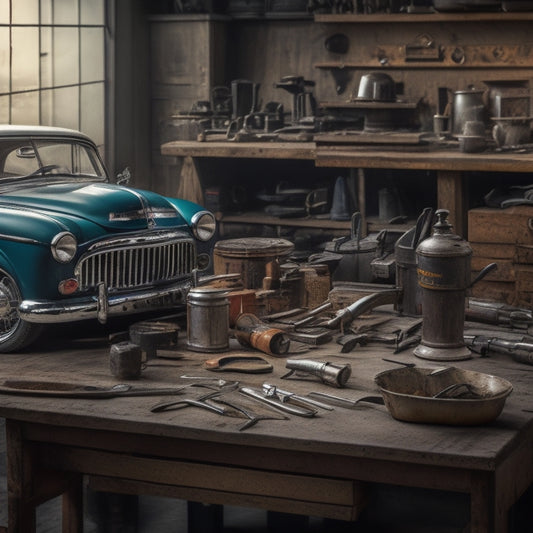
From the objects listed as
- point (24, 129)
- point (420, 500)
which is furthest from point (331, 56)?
point (420, 500)

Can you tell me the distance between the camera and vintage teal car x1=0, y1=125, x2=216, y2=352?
397cm

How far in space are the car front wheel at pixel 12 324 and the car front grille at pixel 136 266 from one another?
229 mm

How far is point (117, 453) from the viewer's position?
124 inches

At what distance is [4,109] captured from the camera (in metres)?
6.81

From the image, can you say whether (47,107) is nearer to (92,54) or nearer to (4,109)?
(4,109)

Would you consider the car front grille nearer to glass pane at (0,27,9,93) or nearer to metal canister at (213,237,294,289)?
metal canister at (213,237,294,289)

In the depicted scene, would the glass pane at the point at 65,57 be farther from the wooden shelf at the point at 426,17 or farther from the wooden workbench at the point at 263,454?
the wooden workbench at the point at 263,454

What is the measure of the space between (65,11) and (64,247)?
3.87 metres

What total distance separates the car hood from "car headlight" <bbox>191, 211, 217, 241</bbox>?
0.07 m

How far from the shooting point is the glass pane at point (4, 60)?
6.79 m

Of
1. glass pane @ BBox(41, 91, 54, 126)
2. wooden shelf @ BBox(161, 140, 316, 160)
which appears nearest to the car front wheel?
wooden shelf @ BBox(161, 140, 316, 160)

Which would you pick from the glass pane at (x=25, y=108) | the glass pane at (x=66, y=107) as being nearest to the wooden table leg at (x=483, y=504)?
the glass pane at (x=25, y=108)

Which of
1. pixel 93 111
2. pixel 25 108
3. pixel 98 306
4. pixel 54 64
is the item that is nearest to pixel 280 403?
pixel 98 306

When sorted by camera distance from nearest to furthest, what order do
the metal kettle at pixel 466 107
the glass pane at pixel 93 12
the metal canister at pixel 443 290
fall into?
the metal canister at pixel 443 290 < the metal kettle at pixel 466 107 < the glass pane at pixel 93 12
